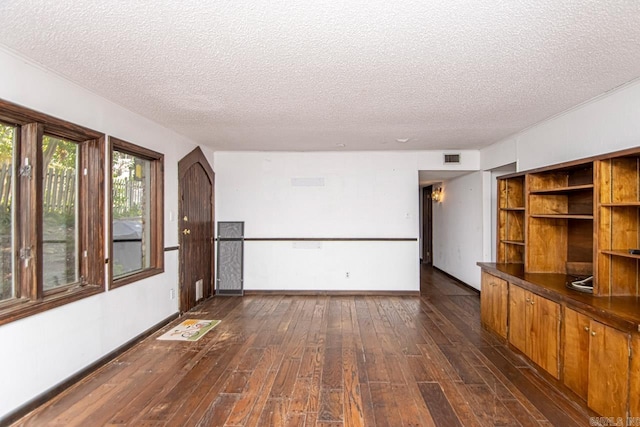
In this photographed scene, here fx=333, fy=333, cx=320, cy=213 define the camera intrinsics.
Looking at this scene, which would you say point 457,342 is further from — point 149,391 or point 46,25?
point 46,25

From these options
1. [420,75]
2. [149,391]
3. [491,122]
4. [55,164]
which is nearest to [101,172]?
[55,164]

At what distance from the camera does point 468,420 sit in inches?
85.4

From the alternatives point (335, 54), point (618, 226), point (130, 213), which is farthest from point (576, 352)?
point (130, 213)

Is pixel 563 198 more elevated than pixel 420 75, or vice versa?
pixel 420 75

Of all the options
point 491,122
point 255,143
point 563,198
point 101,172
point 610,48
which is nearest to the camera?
point 610,48

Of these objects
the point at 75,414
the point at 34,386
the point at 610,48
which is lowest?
the point at 75,414

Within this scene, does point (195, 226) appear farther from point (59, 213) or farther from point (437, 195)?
point (437, 195)

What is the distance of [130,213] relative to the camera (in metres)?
3.62

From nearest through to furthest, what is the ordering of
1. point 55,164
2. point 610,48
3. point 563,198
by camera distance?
point 610,48 → point 55,164 → point 563,198

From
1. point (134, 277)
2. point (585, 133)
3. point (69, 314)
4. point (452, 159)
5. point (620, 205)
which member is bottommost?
point (69, 314)

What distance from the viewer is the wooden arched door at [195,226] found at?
4523 millimetres

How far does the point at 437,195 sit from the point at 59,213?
7017 millimetres

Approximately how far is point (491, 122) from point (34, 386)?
4.82 m

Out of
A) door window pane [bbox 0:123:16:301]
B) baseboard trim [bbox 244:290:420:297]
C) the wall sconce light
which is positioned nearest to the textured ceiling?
door window pane [bbox 0:123:16:301]
